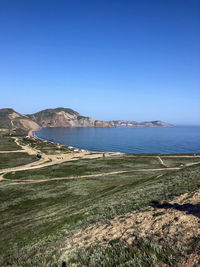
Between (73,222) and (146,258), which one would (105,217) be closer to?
(73,222)

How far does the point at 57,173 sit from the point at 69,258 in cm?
5597

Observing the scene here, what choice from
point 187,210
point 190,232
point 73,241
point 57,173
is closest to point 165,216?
point 187,210

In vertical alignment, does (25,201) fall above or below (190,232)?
below

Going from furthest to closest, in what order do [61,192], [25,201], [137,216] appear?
[61,192]
[25,201]
[137,216]

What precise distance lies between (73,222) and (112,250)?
29.1 feet

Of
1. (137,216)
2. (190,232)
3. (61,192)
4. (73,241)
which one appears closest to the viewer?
(190,232)

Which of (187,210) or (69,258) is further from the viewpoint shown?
(187,210)

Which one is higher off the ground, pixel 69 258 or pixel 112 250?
pixel 112 250

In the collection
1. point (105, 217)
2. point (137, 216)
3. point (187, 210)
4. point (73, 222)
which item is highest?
point (187, 210)

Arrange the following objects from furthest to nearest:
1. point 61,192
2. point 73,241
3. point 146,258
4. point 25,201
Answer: point 61,192 → point 25,201 → point 73,241 → point 146,258

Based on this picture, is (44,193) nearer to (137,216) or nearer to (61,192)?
(61,192)

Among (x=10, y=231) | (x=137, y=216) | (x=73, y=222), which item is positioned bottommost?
(x=10, y=231)

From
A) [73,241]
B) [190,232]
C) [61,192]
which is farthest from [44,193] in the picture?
[190,232]

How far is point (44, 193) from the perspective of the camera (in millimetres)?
41719
